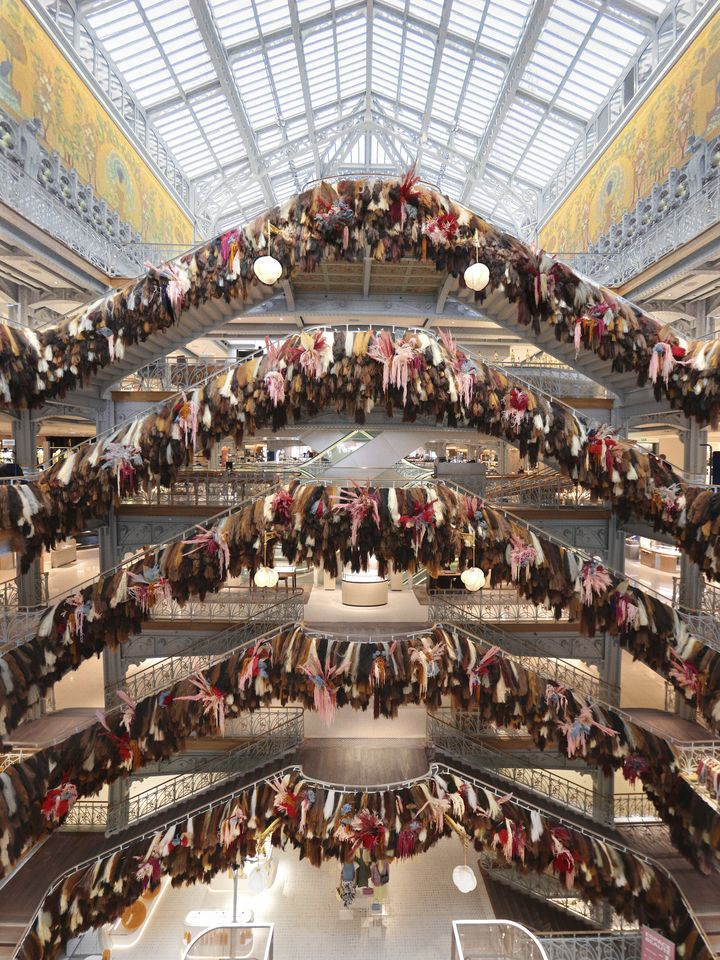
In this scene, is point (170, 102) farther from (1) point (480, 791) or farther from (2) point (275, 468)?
(1) point (480, 791)

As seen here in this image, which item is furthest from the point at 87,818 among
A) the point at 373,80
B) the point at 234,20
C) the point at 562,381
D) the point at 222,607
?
the point at 373,80

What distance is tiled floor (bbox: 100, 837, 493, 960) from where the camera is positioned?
28.9ft

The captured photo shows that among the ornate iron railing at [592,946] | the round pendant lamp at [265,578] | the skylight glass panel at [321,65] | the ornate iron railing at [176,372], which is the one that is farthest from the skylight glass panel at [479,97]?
the ornate iron railing at [592,946]

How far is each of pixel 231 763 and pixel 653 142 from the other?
53.3 feet

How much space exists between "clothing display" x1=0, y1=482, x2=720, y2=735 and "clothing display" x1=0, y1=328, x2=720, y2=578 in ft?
1.83

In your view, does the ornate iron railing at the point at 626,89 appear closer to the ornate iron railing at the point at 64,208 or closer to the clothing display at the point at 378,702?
the ornate iron railing at the point at 64,208

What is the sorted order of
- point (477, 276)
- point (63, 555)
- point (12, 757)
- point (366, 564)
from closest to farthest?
point (477, 276), point (366, 564), point (12, 757), point (63, 555)

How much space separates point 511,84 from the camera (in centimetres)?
1505

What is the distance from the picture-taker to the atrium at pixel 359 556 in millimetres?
8188

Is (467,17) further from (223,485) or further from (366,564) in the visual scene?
(366,564)

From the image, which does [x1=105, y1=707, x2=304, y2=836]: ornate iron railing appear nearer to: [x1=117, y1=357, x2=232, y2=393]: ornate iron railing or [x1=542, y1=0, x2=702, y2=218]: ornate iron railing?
[x1=117, y1=357, x2=232, y2=393]: ornate iron railing

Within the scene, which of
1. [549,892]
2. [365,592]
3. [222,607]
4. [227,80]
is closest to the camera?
[549,892]

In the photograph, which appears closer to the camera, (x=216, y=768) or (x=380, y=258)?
(x=380, y=258)

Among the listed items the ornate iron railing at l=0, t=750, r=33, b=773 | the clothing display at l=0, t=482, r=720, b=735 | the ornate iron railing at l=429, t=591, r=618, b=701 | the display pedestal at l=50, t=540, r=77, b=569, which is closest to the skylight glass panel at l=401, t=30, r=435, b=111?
the clothing display at l=0, t=482, r=720, b=735
